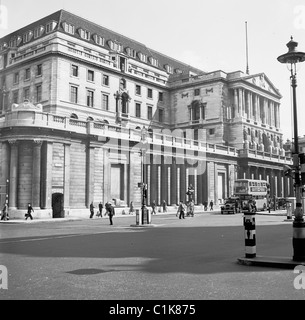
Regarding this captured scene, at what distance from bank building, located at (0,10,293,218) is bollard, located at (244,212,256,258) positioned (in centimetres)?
2027

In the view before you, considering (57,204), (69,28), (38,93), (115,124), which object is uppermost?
(69,28)

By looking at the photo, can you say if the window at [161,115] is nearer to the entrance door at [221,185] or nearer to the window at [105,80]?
the window at [105,80]

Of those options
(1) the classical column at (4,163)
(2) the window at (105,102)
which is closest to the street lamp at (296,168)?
(1) the classical column at (4,163)

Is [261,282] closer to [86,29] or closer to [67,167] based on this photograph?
[67,167]

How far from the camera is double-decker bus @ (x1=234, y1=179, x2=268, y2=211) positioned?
51500 millimetres

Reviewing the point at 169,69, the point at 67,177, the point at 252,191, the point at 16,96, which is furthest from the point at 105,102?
the point at 252,191

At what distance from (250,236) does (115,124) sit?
55990 mm

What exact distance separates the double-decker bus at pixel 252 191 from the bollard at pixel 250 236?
127ft

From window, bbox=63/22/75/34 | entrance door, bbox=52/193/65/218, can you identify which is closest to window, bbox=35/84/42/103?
window, bbox=63/22/75/34

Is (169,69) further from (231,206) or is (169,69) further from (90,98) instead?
(231,206)

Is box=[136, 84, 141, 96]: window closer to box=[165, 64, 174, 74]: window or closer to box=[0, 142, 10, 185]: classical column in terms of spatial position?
box=[165, 64, 174, 74]: window

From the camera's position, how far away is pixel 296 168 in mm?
10875

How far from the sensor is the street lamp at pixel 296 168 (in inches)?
409

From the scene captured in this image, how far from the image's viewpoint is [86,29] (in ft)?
225
